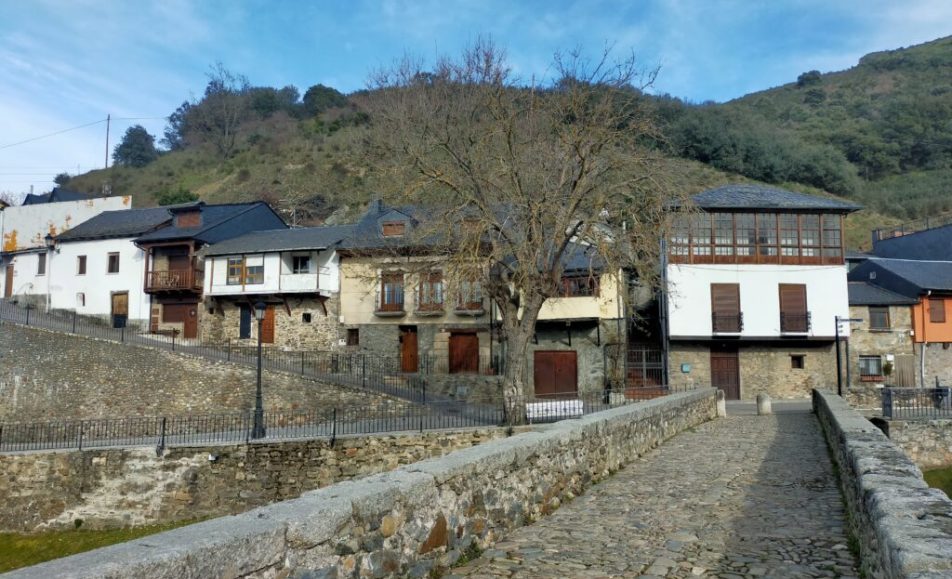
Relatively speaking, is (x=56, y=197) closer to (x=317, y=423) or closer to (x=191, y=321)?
(x=191, y=321)

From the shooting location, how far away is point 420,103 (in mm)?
23266

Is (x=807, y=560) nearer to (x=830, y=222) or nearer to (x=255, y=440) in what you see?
(x=255, y=440)

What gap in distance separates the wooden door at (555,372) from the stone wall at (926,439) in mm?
12225

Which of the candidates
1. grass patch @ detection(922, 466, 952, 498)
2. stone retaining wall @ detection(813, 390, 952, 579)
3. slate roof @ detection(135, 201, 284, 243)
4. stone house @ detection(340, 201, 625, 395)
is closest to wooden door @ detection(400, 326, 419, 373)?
stone house @ detection(340, 201, 625, 395)

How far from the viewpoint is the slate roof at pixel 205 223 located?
35.4m

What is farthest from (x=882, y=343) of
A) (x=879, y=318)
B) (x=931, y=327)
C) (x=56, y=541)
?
(x=56, y=541)

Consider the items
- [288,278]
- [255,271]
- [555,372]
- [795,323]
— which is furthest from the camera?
[255,271]

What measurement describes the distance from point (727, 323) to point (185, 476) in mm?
23042

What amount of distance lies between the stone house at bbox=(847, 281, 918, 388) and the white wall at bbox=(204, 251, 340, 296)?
25.2 meters

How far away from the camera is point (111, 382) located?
28.5 meters

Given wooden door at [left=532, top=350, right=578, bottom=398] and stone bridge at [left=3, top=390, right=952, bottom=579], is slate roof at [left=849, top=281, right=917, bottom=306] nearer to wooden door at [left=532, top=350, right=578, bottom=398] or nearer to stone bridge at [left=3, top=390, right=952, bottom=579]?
wooden door at [left=532, top=350, right=578, bottom=398]

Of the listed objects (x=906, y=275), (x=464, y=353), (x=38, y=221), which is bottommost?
(x=464, y=353)

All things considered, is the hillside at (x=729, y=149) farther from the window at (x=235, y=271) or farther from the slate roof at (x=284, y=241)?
the window at (x=235, y=271)

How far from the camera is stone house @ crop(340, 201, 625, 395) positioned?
29484 millimetres
